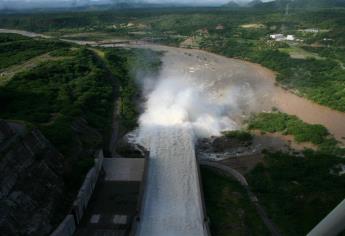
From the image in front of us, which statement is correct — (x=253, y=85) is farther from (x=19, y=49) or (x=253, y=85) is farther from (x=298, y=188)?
(x=19, y=49)

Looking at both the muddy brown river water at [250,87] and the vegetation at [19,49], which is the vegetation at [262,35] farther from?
the vegetation at [19,49]

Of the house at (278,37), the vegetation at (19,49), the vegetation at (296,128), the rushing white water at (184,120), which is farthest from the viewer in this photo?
the house at (278,37)

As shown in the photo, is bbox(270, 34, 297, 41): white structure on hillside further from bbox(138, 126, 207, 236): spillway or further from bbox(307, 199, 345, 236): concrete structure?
bbox(307, 199, 345, 236): concrete structure

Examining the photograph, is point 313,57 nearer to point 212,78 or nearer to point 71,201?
point 212,78

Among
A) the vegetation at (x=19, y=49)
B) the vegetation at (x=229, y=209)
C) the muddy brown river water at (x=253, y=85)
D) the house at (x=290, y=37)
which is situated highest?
the vegetation at (x=19, y=49)

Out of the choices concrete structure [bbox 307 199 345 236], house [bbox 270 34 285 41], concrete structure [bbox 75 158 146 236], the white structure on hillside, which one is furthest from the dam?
the white structure on hillside

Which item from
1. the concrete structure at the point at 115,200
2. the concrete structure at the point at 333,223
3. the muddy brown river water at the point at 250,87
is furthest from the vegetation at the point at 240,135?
the concrete structure at the point at 333,223
